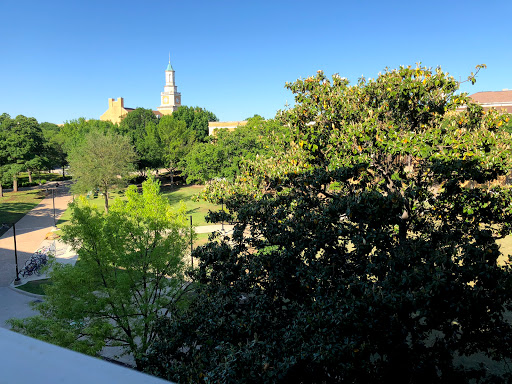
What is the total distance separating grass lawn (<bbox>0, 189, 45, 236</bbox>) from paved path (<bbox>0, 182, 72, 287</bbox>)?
2.20ft

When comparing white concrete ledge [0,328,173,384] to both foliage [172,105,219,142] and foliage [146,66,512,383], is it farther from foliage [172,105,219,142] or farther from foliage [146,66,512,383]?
foliage [172,105,219,142]

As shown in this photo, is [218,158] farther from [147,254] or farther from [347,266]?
[347,266]

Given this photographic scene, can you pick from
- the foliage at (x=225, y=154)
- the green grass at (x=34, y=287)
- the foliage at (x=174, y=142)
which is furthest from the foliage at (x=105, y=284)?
the foliage at (x=174, y=142)

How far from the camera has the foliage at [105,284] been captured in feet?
35.7

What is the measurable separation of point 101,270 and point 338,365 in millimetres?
8647

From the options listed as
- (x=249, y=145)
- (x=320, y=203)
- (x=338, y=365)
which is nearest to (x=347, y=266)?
(x=320, y=203)

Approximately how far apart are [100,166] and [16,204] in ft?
43.7

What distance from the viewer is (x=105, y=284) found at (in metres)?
12.3

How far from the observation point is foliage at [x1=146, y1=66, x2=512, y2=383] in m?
5.99

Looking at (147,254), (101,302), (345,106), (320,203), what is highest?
(345,106)

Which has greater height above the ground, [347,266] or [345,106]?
[345,106]

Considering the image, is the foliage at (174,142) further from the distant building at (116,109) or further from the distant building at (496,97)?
the distant building at (116,109)

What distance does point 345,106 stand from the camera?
10242 millimetres

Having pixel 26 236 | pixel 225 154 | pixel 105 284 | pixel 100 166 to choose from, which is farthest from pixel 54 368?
pixel 100 166
